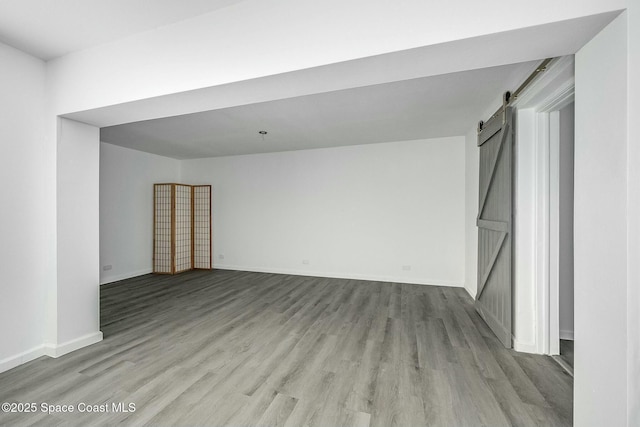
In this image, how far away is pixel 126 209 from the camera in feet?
17.8

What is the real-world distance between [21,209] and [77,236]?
0.43 metres

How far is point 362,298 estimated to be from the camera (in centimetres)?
411

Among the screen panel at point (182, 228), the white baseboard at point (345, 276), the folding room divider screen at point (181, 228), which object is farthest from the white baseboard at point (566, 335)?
the screen panel at point (182, 228)

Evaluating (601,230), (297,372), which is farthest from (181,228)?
(601,230)

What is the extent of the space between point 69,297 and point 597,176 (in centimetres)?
395

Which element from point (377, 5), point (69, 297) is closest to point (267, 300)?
point (69, 297)

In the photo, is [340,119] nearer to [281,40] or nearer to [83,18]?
[281,40]

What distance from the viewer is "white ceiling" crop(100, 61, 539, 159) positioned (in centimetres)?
272

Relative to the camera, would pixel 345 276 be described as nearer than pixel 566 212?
No

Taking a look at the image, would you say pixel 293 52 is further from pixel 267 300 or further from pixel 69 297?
pixel 267 300

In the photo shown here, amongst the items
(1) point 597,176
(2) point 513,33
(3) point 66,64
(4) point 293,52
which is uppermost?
(3) point 66,64

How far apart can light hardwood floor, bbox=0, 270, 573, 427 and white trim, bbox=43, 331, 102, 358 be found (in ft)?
0.23

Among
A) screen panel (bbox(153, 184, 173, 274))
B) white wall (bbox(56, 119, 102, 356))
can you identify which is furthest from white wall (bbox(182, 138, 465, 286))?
white wall (bbox(56, 119, 102, 356))

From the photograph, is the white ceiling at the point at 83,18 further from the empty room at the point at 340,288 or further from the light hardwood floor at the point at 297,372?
the light hardwood floor at the point at 297,372
